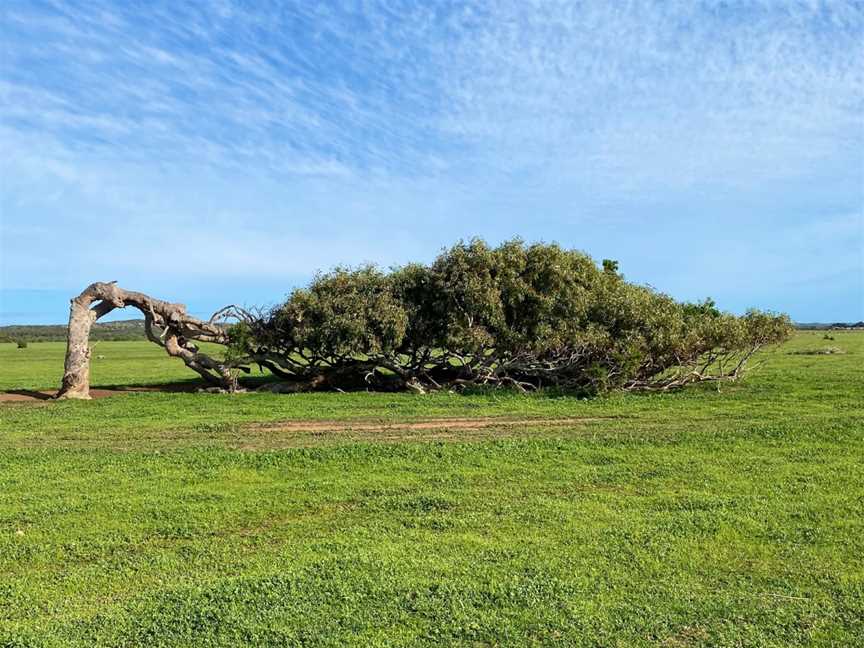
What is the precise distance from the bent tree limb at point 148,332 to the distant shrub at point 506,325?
186 centimetres

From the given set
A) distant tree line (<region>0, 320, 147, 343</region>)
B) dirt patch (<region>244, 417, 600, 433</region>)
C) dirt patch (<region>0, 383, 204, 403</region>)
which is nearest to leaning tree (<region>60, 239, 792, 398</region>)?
dirt patch (<region>0, 383, 204, 403</region>)

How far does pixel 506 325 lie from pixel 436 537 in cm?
1552

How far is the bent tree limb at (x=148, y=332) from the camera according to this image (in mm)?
21422

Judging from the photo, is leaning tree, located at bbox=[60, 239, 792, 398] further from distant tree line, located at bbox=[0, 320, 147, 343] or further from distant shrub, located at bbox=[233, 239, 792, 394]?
distant tree line, located at bbox=[0, 320, 147, 343]

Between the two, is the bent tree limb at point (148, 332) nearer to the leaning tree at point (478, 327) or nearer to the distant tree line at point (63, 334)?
the leaning tree at point (478, 327)

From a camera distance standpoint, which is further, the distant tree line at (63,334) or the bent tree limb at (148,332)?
the distant tree line at (63,334)

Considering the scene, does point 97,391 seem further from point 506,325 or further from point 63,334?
point 63,334

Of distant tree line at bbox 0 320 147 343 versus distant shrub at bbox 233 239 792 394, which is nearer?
distant shrub at bbox 233 239 792 394

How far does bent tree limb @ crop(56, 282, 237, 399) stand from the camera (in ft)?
70.3

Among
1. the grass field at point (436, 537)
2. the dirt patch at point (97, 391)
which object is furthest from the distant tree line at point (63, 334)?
the grass field at point (436, 537)

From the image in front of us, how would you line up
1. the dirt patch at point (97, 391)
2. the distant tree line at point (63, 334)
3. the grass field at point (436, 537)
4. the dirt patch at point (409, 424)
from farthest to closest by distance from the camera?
the distant tree line at point (63, 334) < the dirt patch at point (97, 391) < the dirt patch at point (409, 424) < the grass field at point (436, 537)

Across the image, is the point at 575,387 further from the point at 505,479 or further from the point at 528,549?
the point at 528,549

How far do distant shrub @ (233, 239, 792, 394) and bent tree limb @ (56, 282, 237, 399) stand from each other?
186 cm

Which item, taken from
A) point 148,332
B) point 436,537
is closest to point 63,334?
point 148,332
